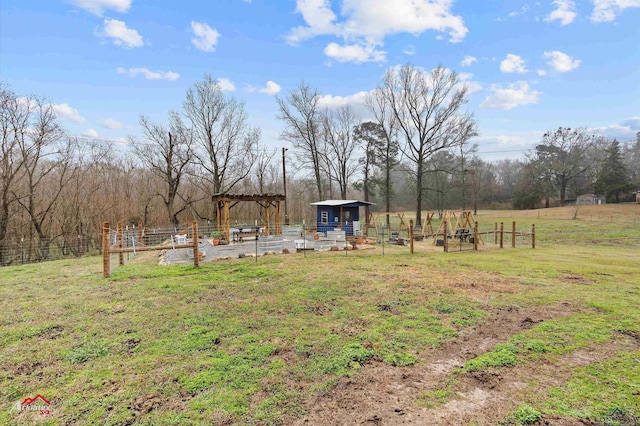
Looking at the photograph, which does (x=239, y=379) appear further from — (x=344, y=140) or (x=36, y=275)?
(x=344, y=140)

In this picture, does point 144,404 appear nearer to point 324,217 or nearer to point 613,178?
point 324,217

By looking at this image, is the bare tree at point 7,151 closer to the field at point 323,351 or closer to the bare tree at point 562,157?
the field at point 323,351

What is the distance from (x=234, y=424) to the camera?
230 cm

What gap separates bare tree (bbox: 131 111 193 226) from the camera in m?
20.0

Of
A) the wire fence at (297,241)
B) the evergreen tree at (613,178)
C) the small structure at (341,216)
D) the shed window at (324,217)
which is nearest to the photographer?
the wire fence at (297,241)

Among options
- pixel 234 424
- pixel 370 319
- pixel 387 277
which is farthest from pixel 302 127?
pixel 234 424

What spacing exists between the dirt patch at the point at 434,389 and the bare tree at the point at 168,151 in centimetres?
2035

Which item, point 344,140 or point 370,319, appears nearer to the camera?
point 370,319

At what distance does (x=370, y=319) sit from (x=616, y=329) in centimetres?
337

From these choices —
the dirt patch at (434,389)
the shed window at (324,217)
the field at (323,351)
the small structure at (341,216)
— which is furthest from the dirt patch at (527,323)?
the shed window at (324,217)

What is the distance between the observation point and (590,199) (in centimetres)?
3912

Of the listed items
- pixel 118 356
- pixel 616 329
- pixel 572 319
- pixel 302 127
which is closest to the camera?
pixel 118 356

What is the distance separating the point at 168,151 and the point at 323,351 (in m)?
20.7

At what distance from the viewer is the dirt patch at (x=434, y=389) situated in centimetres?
240
